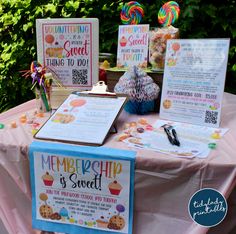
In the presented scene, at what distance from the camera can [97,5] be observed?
2197 millimetres

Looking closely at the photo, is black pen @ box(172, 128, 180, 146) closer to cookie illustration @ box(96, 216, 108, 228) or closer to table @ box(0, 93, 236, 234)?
table @ box(0, 93, 236, 234)

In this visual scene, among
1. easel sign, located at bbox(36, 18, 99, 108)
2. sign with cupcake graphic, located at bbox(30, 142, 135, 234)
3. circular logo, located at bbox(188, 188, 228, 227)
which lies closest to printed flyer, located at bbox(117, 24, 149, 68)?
easel sign, located at bbox(36, 18, 99, 108)

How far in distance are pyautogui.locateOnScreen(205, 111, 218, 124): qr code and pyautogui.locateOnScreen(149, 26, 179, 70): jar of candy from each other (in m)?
0.29

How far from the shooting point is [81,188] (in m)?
1.04

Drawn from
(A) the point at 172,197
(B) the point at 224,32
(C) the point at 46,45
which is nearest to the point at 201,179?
(A) the point at 172,197

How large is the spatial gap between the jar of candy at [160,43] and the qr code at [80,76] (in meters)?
0.29

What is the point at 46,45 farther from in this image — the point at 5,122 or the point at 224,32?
the point at 224,32

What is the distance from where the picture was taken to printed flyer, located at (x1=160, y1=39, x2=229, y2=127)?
1.14 metres

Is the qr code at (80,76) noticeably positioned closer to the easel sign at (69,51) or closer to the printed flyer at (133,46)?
the easel sign at (69,51)

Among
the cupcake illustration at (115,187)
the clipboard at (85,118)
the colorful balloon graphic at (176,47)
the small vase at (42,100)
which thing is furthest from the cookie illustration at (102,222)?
the colorful balloon graphic at (176,47)

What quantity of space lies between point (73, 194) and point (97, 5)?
153 cm

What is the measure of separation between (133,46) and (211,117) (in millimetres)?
486

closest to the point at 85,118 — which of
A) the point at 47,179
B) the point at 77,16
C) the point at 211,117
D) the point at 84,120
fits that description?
the point at 84,120

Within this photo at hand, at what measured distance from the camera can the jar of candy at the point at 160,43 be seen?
1297 millimetres
